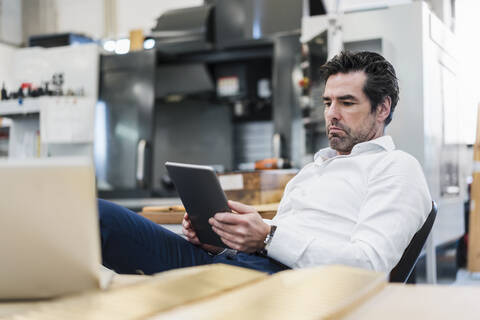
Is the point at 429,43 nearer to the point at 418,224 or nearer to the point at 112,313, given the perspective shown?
the point at 418,224

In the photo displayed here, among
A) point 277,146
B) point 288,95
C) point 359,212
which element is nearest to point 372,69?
point 359,212

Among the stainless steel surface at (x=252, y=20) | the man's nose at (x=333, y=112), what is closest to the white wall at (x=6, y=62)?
the stainless steel surface at (x=252, y=20)

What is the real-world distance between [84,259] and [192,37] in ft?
13.5

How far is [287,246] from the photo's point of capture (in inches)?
50.3

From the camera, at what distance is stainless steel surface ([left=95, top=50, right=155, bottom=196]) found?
4621 mm

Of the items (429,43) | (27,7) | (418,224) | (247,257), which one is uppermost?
(27,7)

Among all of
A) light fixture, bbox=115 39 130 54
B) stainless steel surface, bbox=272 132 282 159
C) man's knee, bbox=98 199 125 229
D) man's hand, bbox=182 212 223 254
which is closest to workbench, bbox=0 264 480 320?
man's knee, bbox=98 199 125 229

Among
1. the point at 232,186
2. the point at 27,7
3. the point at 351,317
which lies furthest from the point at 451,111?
the point at 27,7

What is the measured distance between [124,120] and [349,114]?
11.1ft

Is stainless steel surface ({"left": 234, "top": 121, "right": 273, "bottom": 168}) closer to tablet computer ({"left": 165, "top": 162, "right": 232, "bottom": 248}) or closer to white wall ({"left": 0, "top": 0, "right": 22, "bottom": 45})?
tablet computer ({"left": 165, "top": 162, "right": 232, "bottom": 248})

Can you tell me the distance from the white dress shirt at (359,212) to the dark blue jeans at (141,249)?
0.46ft

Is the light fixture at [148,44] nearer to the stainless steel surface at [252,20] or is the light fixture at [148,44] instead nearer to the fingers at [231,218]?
the stainless steel surface at [252,20]

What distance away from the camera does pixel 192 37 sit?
178 inches

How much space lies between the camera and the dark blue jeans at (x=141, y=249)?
1401mm
